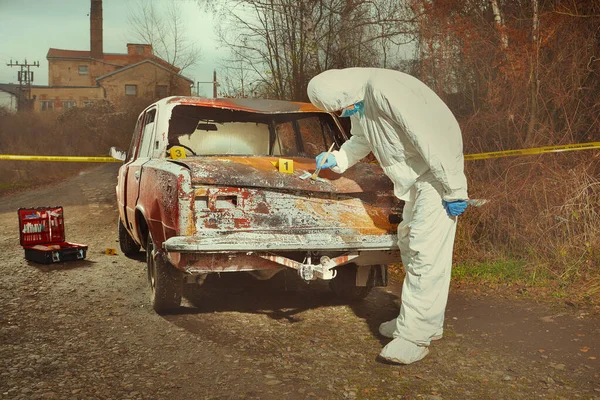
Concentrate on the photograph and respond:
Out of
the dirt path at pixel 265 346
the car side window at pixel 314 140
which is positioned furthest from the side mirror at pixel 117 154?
the car side window at pixel 314 140

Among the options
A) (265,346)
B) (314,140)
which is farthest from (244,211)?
(314,140)

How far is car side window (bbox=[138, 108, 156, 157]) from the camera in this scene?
18.1 ft

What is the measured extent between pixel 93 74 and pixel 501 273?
207 feet

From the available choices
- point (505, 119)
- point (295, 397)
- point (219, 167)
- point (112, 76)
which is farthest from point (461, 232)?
point (112, 76)

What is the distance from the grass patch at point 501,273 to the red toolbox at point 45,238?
4433 millimetres

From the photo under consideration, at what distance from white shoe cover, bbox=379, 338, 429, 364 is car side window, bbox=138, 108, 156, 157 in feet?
9.40

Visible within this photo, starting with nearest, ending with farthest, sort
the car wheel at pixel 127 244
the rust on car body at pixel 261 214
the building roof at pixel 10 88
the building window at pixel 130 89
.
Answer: the rust on car body at pixel 261 214, the car wheel at pixel 127 244, the building window at pixel 130 89, the building roof at pixel 10 88

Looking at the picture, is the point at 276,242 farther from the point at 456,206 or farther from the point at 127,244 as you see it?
the point at 127,244

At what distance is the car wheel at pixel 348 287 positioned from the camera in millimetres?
5221

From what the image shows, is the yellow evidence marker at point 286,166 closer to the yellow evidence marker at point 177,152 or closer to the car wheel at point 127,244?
the yellow evidence marker at point 177,152

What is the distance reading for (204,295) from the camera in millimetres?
5551

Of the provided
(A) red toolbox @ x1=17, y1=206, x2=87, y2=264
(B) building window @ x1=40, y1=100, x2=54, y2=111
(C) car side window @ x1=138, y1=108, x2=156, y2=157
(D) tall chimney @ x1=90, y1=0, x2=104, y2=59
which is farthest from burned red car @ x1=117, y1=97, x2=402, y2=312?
(B) building window @ x1=40, y1=100, x2=54, y2=111

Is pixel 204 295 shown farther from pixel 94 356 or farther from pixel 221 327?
pixel 94 356

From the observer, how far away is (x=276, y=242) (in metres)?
4.05
